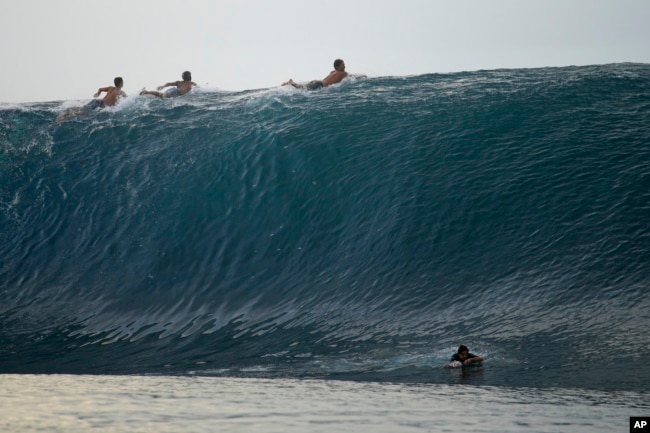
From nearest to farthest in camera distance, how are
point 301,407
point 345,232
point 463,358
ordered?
point 301,407, point 463,358, point 345,232

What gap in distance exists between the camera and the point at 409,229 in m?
16.2

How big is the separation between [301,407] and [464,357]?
3.55 meters

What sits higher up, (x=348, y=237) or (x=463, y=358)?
(x=348, y=237)

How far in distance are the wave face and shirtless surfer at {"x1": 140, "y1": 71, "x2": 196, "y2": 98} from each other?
414 millimetres

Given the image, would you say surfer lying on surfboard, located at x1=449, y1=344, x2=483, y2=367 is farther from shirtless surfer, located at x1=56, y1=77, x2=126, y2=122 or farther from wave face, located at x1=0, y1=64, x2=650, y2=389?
shirtless surfer, located at x1=56, y1=77, x2=126, y2=122

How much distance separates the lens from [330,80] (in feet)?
78.2

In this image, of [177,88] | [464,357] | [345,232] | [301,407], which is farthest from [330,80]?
[301,407]

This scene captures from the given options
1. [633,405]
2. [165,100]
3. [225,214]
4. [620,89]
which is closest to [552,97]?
[620,89]

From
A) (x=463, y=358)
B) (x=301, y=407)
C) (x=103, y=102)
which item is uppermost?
(x=103, y=102)

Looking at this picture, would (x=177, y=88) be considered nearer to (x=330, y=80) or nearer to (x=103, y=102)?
(x=103, y=102)

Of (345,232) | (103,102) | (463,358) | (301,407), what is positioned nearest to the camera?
(301,407)

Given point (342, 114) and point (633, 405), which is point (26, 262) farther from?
point (633, 405)

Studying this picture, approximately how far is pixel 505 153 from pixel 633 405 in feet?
32.3

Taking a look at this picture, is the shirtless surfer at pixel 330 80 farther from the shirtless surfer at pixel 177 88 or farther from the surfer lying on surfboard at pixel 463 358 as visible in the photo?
the surfer lying on surfboard at pixel 463 358
